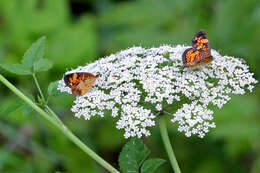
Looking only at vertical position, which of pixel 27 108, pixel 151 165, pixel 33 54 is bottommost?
pixel 151 165

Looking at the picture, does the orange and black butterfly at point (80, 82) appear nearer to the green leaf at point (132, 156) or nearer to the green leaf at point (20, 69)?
the green leaf at point (20, 69)

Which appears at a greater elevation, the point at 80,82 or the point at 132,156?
the point at 80,82

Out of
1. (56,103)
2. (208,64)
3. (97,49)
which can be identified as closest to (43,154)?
(56,103)

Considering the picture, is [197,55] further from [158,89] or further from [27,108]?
[27,108]

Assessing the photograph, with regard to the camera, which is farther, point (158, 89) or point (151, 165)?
point (158, 89)

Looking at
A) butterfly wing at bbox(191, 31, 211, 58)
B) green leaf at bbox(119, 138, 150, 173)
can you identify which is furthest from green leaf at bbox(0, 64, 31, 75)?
butterfly wing at bbox(191, 31, 211, 58)

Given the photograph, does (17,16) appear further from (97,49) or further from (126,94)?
(126,94)

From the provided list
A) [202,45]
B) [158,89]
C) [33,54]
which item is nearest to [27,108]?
[33,54]

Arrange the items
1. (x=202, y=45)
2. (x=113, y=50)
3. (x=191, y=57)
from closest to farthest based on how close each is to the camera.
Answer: (x=191, y=57)
(x=202, y=45)
(x=113, y=50)

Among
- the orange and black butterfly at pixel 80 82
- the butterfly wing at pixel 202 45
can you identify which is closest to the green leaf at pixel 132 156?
the orange and black butterfly at pixel 80 82

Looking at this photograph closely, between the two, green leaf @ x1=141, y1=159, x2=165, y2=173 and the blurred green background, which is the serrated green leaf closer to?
green leaf @ x1=141, y1=159, x2=165, y2=173
